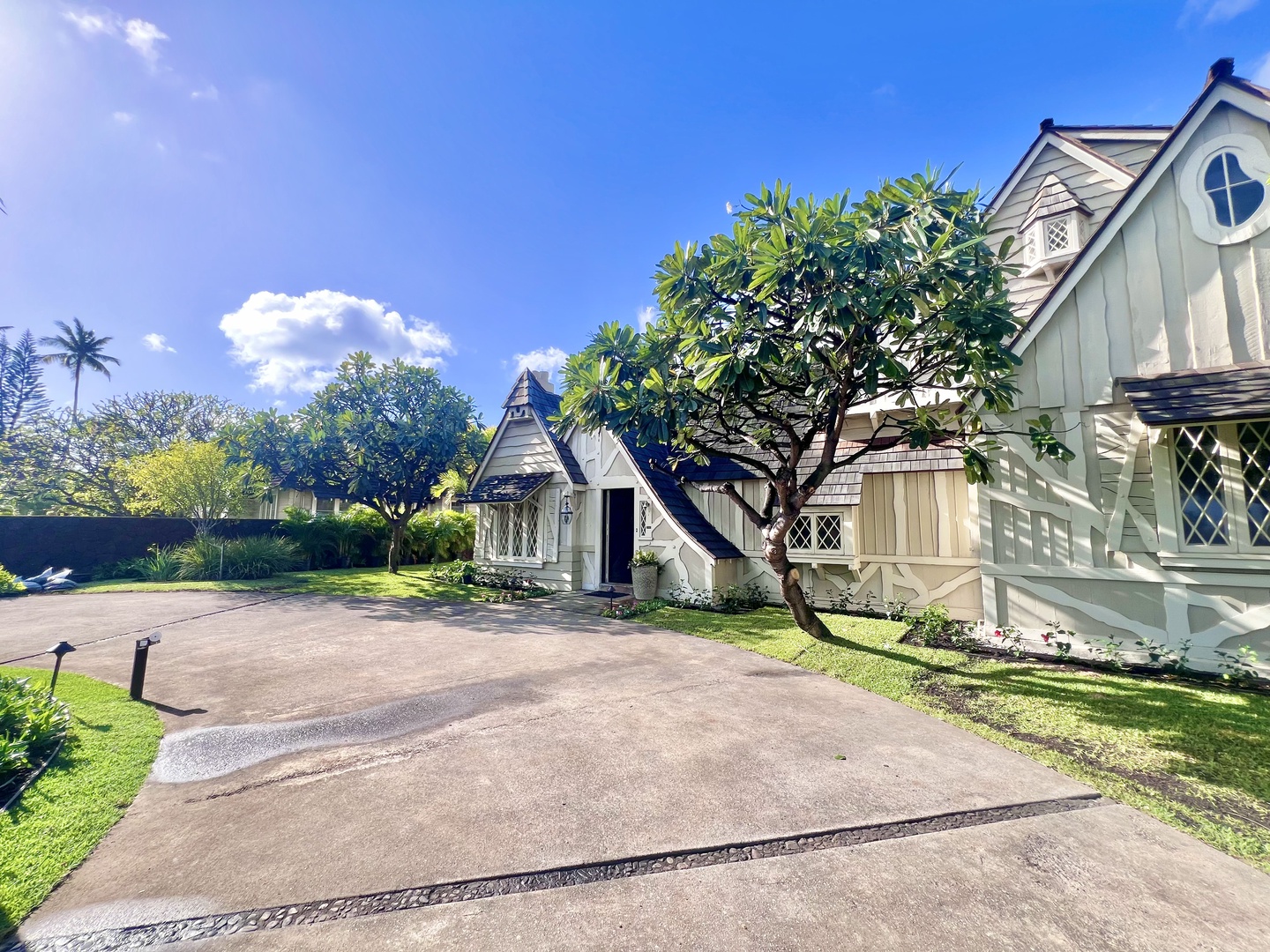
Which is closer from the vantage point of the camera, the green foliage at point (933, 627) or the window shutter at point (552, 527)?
the green foliage at point (933, 627)

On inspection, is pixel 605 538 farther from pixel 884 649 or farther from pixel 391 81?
pixel 391 81

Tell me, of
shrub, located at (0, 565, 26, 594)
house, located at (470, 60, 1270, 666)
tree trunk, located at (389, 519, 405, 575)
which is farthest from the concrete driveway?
shrub, located at (0, 565, 26, 594)

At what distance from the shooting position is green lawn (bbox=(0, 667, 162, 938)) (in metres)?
2.70

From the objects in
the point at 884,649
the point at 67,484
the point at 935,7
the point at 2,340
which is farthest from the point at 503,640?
the point at 2,340

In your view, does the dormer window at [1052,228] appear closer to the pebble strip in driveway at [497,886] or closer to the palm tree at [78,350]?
the pebble strip in driveway at [497,886]

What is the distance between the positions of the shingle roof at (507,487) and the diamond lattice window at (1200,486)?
1172 centimetres

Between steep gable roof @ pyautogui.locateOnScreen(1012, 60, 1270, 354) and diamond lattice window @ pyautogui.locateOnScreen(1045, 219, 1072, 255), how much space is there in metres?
3.77

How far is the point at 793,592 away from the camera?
8.06 m

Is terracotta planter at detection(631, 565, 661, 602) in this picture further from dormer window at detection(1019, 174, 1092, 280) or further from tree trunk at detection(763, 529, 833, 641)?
dormer window at detection(1019, 174, 1092, 280)

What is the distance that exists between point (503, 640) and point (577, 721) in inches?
142

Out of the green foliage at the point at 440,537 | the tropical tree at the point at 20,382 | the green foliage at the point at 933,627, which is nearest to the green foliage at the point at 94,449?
the tropical tree at the point at 20,382

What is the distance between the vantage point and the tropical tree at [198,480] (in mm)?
14609

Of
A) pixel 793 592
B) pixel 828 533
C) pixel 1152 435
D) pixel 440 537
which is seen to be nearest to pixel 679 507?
pixel 828 533

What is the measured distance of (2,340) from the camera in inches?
1220
